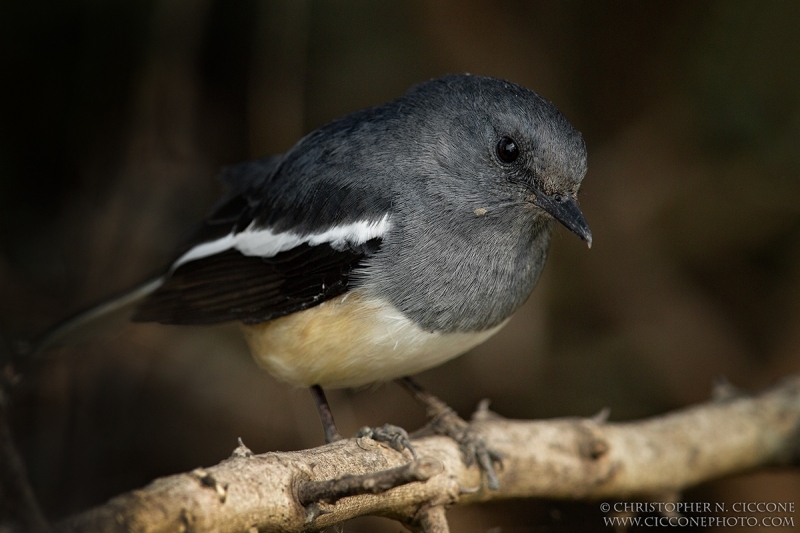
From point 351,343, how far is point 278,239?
22.6 inches

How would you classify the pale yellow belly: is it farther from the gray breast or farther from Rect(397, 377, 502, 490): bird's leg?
Rect(397, 377, 502, 490): bird's leg

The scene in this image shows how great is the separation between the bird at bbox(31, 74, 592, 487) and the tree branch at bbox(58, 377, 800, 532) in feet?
0.60

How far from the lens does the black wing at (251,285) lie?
279 cm

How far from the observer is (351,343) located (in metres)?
2.71

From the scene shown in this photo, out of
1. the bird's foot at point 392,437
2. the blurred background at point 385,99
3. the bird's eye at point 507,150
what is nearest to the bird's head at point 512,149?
the bird's eye at point 507,150

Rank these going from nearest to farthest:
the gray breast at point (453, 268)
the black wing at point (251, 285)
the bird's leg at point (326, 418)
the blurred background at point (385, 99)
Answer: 1. the gray breast at point (453, 268)
2. the black wing at point (251, 285)
3. the bird's leg at point (326, 418)
4. the blurred background at point (385, 99)

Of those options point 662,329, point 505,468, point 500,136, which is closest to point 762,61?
point 662,329

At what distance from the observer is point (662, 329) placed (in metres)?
4.93

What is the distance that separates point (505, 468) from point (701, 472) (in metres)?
1.10

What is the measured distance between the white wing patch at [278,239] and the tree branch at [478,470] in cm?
73

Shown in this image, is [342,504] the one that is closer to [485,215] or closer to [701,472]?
[485,215]

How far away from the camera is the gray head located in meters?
2.70

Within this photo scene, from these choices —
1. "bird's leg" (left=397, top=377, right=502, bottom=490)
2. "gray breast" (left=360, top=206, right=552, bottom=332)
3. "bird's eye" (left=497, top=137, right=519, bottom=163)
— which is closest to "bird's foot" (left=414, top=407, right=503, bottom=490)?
"bird's leg" (left=397, top=377, right=502, bottom=490)

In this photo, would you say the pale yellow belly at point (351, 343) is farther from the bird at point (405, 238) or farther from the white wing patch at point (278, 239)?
the white wing patch at point (278, 239)
